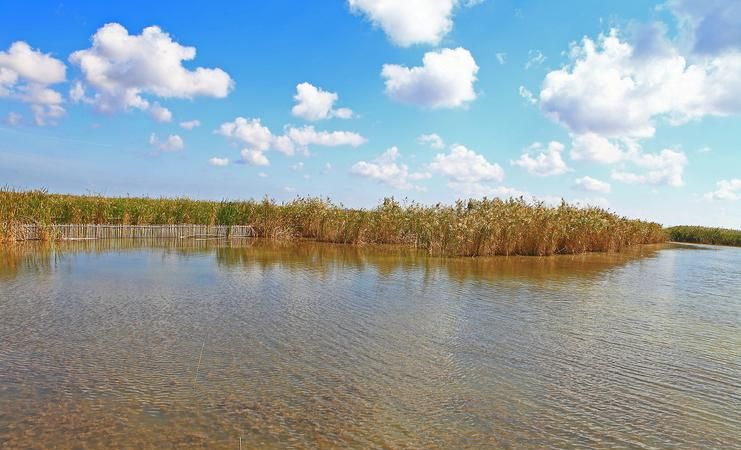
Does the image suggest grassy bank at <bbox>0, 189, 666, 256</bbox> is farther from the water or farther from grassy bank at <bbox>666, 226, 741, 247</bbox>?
grassy bank at <bbox>666, 226, 741, 247</bbox>

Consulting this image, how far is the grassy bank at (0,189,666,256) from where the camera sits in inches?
817

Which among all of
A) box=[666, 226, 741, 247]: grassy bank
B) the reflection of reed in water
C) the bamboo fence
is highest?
box=[666, 226, 741, 247]: grassy bank

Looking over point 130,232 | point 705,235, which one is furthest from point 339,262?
point 705,235

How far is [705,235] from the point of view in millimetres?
47219

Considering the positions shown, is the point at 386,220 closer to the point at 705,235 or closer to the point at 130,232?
the point at 130,232

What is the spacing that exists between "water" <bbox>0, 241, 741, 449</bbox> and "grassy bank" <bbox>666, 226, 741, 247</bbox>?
132 feet

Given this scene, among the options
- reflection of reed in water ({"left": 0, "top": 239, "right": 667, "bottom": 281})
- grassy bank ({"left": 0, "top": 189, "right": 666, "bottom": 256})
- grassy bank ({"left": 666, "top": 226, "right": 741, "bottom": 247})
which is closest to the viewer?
reflection of reed in water ({"left": 0, "top": 239, "right": 667, "bottom": 281})

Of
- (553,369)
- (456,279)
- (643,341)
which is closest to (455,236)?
(456,279)

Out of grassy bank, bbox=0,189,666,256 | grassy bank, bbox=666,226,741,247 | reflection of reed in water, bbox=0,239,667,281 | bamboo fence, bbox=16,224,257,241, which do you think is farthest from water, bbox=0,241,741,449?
grassy bank, bbox=666,226,741,247

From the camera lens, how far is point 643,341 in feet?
24.6

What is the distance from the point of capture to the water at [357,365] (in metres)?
4.27

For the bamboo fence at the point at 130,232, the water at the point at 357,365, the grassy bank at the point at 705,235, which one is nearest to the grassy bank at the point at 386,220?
the bamboo fence at the point at 130,232

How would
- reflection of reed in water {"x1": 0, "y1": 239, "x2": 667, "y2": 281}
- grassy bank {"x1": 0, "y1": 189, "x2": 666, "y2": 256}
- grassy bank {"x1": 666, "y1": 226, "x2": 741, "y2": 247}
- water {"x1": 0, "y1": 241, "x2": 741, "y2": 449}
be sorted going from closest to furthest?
1. water {"x1": 0, "y1": 241, "x2": 741, "y2": 449}
2. reflection of reed in water {"x1": 0, "y1": 239, "x2": 667, "y2": 281}
3. grassy bank {"x1": 0, "y1": 189, "x2": 666, "y2": 256}
4. grassy bank {"x1": 666, "y1": 226, "x2": 741, "y2": 247}

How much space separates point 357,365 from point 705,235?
52.0 m
